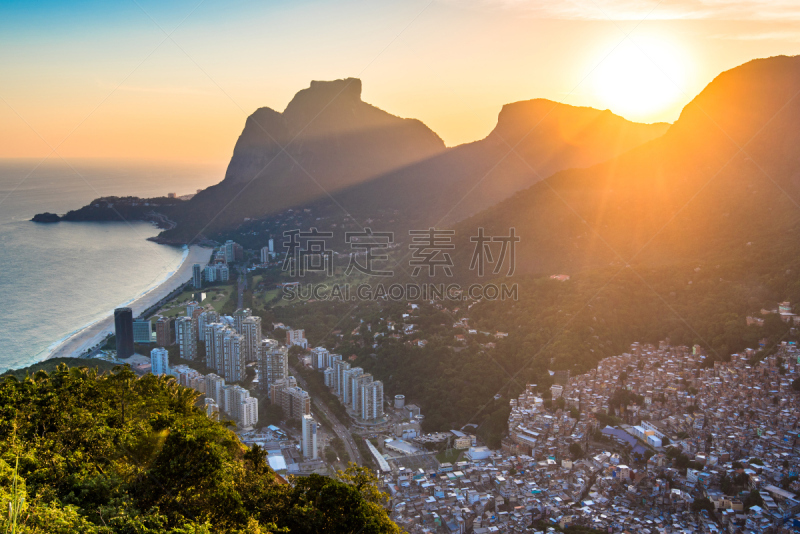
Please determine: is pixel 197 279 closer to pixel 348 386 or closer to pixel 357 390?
pixel 348 386

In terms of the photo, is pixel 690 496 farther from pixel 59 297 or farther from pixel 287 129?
pixel 287 129

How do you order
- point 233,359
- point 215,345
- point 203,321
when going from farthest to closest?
point 203,321
point 215,345
point 233,359

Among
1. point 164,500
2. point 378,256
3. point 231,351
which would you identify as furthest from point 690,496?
point 378,256

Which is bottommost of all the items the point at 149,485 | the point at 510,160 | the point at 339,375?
the point at 339,375

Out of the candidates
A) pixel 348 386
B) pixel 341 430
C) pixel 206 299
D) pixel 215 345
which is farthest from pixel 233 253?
pixel 341 430

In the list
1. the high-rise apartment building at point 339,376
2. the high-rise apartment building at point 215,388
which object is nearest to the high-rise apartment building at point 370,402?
the high-rise apartment building at point 339,376

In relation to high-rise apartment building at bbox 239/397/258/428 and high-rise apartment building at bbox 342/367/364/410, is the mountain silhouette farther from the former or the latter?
high-rise apartment building at bbox 239/397/258/428
